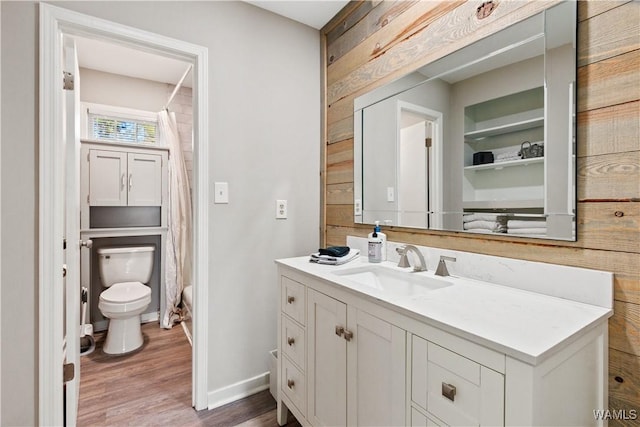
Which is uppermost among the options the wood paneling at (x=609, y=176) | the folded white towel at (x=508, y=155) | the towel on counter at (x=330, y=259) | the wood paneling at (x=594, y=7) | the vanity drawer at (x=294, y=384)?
the wood paneling at (x=594, y=7)

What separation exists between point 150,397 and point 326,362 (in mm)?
1315

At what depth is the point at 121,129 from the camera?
122 inches

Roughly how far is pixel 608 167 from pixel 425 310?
72 cm

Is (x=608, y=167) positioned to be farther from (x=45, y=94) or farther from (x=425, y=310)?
(x=45, y=94)

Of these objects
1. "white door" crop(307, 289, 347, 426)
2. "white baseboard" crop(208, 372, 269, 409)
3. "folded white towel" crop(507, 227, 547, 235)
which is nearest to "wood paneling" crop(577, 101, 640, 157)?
"folded white towel" crop(507, 227, 547, 235)

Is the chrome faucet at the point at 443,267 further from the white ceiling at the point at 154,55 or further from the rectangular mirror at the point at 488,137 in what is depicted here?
the white ceiling at the point at 154,55

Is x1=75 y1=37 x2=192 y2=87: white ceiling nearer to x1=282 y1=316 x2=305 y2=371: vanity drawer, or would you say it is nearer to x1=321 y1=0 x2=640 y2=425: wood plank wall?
x1=282 y1=316 x2=305 y2=371: vanity drawer

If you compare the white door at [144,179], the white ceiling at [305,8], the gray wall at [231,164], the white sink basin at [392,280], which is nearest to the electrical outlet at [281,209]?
the gray wall at [231,164]

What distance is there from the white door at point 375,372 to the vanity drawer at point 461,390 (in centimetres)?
10

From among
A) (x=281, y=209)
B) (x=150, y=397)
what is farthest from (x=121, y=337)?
(x=281, y=209)

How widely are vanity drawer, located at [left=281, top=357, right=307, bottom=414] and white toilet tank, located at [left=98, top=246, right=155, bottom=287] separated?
2.07 meters

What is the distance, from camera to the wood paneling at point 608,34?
0.90 m

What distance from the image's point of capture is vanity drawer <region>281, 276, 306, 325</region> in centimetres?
144

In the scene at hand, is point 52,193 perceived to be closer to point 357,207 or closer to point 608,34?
point 357,207
